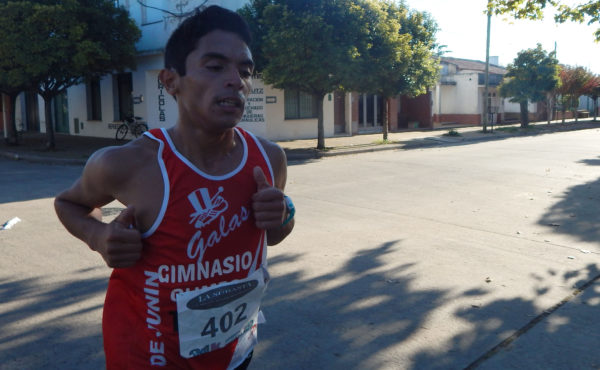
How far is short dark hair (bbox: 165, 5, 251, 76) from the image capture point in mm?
1719

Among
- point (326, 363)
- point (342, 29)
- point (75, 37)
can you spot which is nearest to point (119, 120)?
point (75, 37)

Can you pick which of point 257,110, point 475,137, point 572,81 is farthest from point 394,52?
point 572,81

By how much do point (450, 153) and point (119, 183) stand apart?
17.0m

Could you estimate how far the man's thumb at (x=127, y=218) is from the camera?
5.35ft

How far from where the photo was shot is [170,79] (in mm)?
1803

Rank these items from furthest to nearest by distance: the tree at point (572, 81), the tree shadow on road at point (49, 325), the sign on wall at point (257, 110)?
the tree at point (572, 81)
the sign on wall at point (257, 110)
the tree shadow on road at point (49, 325)

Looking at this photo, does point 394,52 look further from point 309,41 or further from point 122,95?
point 122,95

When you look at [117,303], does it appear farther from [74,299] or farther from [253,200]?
[74,299]

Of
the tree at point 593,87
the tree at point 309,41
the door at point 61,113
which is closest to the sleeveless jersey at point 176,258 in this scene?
the tree at point 309,41

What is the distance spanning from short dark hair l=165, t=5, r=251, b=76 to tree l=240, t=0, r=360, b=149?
15251 millimetres

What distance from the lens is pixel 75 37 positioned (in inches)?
671

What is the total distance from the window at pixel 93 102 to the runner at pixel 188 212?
84.4 feet

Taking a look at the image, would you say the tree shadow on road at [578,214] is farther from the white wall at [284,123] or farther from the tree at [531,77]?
the tree at [531,77]

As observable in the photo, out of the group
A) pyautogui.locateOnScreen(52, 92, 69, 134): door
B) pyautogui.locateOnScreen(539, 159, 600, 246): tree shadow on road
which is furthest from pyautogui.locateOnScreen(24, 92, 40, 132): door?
pyautogui.locateOnScreen(539, 159, 600, 246): tree shadow on road
